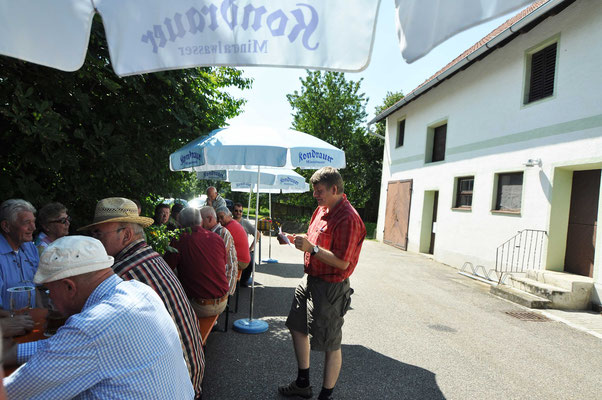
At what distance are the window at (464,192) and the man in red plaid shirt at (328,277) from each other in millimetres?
9640

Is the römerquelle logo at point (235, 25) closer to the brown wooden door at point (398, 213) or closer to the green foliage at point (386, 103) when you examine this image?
the brown wooden door at point (398, 213)

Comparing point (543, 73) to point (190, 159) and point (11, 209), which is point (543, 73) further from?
point (11, 209)

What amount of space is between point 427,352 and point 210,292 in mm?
2637

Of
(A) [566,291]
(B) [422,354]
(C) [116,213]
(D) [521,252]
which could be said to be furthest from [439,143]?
(C) [116,213]

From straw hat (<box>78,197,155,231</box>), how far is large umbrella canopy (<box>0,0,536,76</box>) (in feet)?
3.35

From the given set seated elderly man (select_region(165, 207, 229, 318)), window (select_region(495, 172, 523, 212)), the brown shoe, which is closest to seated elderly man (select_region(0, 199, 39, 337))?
seated elderly man (select_region(165, 207, 229, 318))

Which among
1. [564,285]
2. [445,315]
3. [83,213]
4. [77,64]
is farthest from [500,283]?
[77,64]

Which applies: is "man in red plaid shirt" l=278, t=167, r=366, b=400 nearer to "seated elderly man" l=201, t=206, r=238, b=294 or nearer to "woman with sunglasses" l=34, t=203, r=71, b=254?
"seated elderly man" l=201, t=206, r=238, b=294

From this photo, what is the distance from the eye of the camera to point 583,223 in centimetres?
775

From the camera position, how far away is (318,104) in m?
24.6

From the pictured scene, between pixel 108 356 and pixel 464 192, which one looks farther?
pixel 464 192

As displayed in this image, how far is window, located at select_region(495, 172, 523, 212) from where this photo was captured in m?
9.26

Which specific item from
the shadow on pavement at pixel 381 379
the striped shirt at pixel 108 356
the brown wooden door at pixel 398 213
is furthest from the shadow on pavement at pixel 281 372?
the brown wooden door at pixel 398 213

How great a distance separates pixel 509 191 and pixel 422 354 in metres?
6.86
